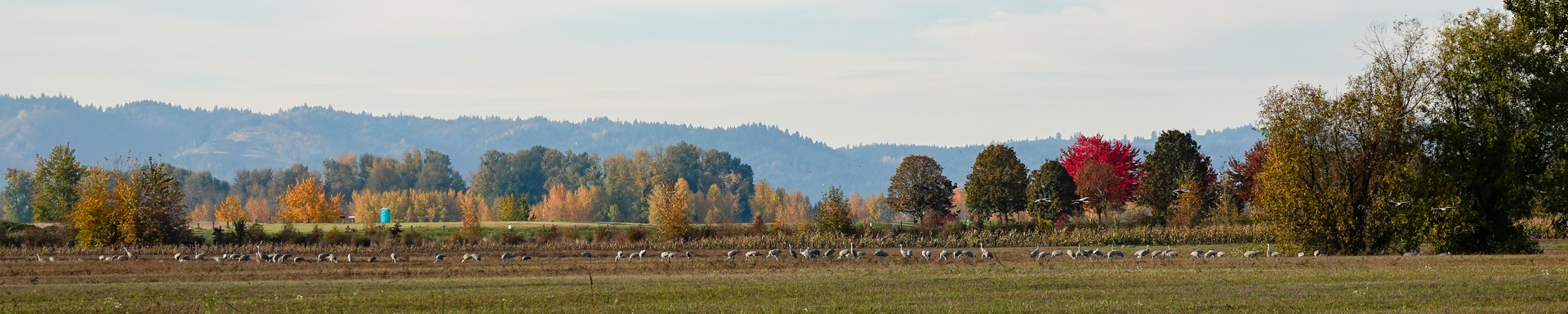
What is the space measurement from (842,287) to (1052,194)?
51.8 meters

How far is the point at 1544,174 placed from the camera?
35.4 meters

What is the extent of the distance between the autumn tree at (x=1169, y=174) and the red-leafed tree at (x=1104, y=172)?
55.0 inches

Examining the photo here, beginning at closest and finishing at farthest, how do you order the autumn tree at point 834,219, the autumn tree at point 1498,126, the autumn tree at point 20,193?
the autumn tree at point 1498,126
the autumn tree at point 834,219
the autumn tree at point 20,193

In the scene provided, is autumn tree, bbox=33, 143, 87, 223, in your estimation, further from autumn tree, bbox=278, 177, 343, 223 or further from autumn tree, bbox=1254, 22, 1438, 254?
autumn tree, bbox=1254, 22, 1438, 254

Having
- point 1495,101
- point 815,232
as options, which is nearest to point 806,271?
point 1495,101

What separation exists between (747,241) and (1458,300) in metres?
39.5

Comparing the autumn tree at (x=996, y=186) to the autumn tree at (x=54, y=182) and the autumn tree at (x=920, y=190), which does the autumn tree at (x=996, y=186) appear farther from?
the autumn tree at (x=54, y=182)

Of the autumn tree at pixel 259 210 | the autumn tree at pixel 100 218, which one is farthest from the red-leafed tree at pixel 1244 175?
the autumn tree at pixel 259 210

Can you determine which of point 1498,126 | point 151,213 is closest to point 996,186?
point 1498,126

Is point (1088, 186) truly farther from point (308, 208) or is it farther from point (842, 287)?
point (308, 208)

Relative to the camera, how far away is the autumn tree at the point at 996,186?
72750mm

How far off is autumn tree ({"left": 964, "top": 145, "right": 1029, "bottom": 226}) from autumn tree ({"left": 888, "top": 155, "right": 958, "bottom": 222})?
2403mm

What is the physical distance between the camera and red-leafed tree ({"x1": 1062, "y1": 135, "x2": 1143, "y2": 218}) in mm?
77500

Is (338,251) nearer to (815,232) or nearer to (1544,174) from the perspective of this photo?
(815,232)
